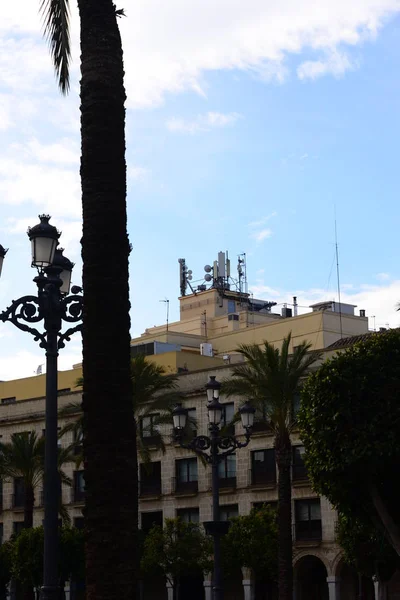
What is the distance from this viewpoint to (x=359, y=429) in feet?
90.9

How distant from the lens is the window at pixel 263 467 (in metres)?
54.3

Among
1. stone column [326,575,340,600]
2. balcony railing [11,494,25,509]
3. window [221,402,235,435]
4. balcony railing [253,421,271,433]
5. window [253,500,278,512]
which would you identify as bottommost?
stone column [326,575,340,600]

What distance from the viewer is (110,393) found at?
10.8 meters

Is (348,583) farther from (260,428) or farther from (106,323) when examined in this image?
(106,323)

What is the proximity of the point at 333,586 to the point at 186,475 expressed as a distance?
10.1 m

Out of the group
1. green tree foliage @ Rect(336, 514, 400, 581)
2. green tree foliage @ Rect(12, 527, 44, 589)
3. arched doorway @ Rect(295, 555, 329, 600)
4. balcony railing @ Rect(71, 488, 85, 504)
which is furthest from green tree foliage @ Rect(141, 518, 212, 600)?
green tree foliage @ Rect(336, 514, 400, 581)

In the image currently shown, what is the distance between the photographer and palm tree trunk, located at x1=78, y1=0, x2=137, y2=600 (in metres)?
10.4

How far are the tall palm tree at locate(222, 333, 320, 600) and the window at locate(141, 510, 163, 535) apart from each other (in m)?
18.1

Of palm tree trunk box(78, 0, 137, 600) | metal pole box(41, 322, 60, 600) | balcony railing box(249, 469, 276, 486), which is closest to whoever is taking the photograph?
palm tree trunk box(78, 0, 137, 600)

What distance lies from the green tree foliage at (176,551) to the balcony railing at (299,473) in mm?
4979

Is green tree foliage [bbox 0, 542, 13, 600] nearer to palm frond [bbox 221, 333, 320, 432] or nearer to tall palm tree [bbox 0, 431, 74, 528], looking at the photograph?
tall palm tree [bbox 0, 431, 74, 528]

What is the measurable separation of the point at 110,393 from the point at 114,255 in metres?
1.42

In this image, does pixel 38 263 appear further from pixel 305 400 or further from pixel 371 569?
pixel 371 569

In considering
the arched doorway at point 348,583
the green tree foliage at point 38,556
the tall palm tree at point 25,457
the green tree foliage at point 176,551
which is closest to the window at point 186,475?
the green tree foliage at point 176,551
